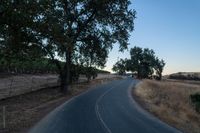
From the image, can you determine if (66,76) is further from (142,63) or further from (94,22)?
(142,63)

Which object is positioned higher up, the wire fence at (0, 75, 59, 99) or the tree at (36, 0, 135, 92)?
the tree at (36, 0, 135, 92)

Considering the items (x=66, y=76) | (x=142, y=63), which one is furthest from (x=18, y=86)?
(x=142, y=63)

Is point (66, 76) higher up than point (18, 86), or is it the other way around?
point (66, 76)

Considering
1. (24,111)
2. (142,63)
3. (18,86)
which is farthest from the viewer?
(142,63)

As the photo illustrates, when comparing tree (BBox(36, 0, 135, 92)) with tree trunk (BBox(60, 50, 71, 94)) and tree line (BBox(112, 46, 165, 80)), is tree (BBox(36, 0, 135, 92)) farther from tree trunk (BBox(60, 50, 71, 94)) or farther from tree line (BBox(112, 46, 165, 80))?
tree line (BBox(112, 46, 165, 80))

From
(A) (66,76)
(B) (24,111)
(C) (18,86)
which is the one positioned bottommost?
(B) (24,111)

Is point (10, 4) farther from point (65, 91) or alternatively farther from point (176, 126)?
point (65, 91)

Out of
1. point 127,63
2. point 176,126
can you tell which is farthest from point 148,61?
point 176,126

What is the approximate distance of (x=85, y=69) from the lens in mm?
59156

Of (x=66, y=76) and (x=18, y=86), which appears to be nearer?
(x=18, y=86)

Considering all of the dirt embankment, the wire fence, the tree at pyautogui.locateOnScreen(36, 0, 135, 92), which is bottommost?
the dirt embankment

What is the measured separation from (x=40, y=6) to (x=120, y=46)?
28.1 m

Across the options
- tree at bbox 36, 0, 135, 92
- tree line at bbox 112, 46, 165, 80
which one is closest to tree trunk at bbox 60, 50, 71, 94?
tree at bbox 36, 0, 135, 92

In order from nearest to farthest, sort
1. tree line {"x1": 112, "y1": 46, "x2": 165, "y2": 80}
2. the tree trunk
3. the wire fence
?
1. the wire fence
2. the tree trunk
3. tree line {"x1": 112, "y1": 46, "x2": 165, "y2": 80}
